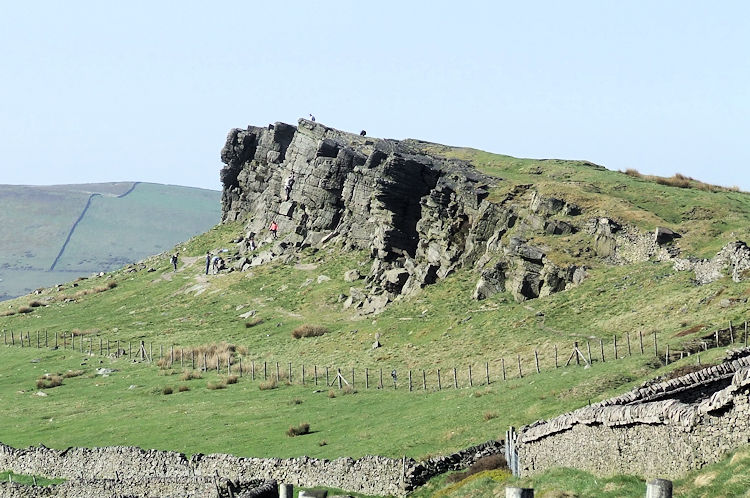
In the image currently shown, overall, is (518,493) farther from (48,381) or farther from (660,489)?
(48,381)

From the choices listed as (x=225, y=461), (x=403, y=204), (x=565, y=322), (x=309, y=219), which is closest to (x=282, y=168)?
(x=309, y=219)

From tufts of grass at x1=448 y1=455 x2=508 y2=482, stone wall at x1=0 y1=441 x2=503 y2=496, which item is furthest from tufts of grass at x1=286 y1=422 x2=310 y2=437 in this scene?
tufts of grass at x1=448 y1=455 x2=508 y2=482

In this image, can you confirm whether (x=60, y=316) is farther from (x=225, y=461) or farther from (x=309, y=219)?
(x=225, y=461)

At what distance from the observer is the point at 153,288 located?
5891 inches

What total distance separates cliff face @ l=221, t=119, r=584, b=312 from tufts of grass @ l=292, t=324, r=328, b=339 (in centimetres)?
707

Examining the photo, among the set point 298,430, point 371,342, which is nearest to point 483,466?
point 298,430

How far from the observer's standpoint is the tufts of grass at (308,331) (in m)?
109

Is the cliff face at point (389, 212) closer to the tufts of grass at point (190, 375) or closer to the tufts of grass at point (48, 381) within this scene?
the tufts of grass at point (190, 375)

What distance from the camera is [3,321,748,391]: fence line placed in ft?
199

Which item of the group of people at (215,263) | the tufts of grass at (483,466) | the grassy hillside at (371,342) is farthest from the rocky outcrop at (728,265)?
the group of people at (215,263)

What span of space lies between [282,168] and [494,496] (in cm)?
12921

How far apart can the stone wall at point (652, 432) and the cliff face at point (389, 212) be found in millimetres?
59189

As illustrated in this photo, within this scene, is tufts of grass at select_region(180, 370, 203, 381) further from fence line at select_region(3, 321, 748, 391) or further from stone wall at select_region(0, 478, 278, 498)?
stone wall at select_region(0, 478, 278, 498)

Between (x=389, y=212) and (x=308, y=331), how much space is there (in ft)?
80.8
